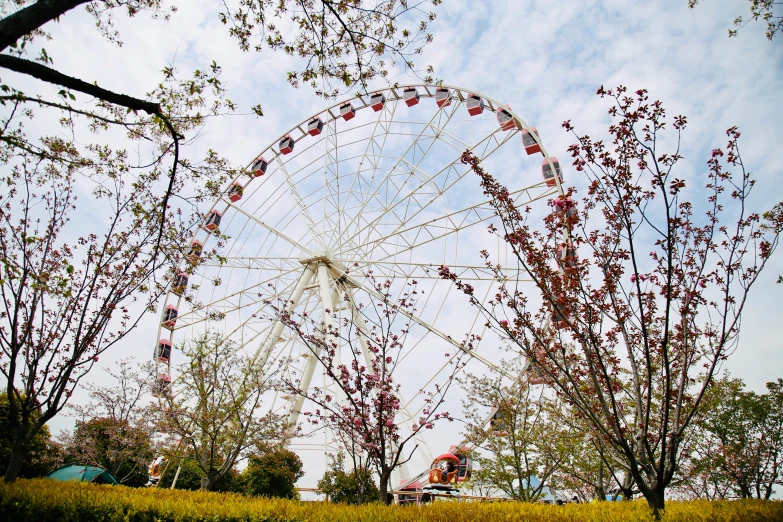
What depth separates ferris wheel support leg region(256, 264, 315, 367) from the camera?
56.4 ft

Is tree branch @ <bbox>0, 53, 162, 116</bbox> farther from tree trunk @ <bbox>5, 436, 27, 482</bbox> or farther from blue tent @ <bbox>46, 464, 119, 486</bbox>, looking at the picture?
blue tent @ <bbox>46, 464, 119, 486</bbox>

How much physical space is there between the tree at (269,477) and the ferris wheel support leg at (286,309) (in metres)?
3.82

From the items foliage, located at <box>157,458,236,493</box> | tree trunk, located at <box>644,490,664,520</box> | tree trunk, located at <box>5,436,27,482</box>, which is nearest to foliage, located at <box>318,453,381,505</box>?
foliage, located at <box>157,458,236,493</box>

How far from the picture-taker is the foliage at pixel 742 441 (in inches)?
700

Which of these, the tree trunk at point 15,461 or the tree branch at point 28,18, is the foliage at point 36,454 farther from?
the tree branch at point 28,18

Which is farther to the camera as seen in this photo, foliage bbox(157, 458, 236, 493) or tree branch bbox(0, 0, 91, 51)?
foliage bbox(157, 458, 236, 493)

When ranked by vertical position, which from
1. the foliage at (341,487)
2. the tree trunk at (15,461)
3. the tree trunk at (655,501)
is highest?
the tree trunk at (15,461)

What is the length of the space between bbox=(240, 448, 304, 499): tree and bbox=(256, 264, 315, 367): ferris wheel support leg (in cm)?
382

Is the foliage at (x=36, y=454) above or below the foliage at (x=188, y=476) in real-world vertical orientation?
above

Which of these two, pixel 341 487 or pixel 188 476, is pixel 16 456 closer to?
pixel 341 487

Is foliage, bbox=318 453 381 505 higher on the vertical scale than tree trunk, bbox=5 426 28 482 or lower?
lower

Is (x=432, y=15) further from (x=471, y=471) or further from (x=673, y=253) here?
(x=471, y=471)

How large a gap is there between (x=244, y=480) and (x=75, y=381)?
1239 centimetres

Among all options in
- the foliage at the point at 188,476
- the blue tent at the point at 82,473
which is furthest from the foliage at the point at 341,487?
the blue tent at the point at 82,473
